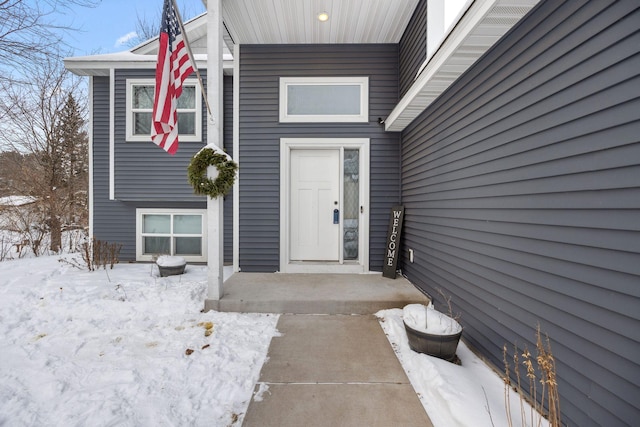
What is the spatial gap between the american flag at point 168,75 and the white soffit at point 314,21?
1240 mm

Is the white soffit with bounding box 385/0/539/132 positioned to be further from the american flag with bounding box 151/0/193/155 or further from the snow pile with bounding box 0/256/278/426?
the snow pile with bounding box 0/256/278/426

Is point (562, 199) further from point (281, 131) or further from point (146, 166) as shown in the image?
point (146, 166)

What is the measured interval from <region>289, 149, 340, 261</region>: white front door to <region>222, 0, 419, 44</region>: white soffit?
166 centimetres

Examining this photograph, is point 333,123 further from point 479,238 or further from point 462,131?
point 479,238

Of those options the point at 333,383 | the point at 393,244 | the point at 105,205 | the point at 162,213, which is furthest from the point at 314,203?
the point at 105,205

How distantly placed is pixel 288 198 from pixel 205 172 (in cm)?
165

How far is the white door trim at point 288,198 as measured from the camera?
463cm

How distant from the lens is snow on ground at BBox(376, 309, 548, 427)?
65.3 inches

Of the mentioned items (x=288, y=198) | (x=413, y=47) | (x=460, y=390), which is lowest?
(x=460, y=390)

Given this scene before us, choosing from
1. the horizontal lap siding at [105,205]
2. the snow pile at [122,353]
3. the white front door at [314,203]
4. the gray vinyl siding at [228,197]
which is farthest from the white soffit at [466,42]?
the horizontal lap siding at [105,205]

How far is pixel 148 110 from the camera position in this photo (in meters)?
5.52

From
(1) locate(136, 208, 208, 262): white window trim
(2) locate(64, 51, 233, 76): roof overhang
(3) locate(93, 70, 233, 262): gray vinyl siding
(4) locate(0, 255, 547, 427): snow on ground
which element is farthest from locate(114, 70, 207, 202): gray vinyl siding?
(4) locate(0, 255, 547, 427): snow on ground

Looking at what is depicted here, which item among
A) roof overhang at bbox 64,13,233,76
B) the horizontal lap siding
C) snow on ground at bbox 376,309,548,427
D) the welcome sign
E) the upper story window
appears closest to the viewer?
snow on ground at bbox 376,309,548,427

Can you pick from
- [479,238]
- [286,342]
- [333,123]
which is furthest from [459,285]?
[333,123]
